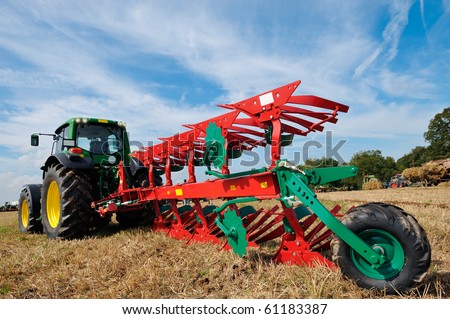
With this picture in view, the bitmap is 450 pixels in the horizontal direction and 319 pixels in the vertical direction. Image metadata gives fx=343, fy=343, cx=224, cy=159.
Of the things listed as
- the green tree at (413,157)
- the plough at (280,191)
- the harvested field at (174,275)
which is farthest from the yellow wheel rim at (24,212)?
the green tree at (413,157)

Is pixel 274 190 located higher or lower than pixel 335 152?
lower

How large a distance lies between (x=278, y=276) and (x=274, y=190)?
79 cm

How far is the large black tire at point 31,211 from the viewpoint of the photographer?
7.14m

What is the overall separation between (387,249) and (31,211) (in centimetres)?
694

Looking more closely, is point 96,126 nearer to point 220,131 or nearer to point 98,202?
point 98,202

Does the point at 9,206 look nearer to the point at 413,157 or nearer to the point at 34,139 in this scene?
the point at 34,139

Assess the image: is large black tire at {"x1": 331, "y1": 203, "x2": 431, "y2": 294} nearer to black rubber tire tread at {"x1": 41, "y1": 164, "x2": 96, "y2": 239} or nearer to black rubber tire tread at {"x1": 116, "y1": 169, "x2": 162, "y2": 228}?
black rubber tire tread at {"x1": 116, "y1": 169, "x2": 162, "y2": 228}

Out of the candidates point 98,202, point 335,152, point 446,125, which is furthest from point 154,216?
point 446,125

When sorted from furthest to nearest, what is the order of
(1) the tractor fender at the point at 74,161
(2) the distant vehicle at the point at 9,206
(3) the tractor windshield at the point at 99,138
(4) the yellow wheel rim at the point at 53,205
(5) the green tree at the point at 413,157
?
1. (5) the green tree at the point at 413,157
2. (2) the distant vehicle at the point at 9,206
3. (3) the tractor windshield at the point at 99,138
4. (4) the yellow wheel rim at the point at 53,205
5. (1) the tractor fender at the point at 74,161

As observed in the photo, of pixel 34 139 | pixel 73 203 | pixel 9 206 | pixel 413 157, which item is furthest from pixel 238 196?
pixel 413 157

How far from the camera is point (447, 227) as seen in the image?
496 centimetres

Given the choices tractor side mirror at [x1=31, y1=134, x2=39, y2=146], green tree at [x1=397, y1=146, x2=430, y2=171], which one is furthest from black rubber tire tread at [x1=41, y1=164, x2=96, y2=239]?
green tree at [x1=397, y1=146, x2=430, y2=171]

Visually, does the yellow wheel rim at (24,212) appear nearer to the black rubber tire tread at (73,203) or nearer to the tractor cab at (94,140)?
the tractor cab at (94,140)

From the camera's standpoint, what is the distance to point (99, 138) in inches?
266
